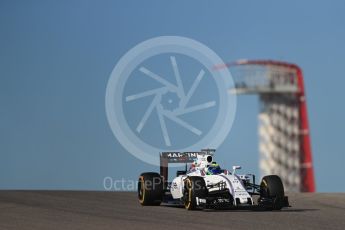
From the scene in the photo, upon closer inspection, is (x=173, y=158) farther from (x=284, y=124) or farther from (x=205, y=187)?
(x=284, y=124)

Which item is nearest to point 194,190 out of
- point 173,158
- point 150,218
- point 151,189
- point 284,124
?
point 150,218

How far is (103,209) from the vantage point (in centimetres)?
2467

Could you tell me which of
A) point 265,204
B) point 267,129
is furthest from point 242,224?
point 267,129

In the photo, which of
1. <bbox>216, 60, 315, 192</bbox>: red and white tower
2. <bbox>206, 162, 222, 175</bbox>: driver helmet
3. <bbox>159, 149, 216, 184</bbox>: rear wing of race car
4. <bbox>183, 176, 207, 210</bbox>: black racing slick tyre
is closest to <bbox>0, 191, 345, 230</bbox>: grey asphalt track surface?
<bbox>183, 176, 207, 210</bbox>: black racing slick tyre

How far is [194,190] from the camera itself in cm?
2412

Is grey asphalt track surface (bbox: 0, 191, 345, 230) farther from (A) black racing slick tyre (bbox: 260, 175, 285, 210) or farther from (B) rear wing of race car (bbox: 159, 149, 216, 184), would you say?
(B) rear wing of race car (bbox: 159, 149, 216, 184)

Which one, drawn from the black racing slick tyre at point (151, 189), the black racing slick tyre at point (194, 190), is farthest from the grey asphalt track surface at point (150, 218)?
the black racing slick tyre at point (151, 189)

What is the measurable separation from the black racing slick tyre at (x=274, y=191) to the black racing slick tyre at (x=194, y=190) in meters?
2.12

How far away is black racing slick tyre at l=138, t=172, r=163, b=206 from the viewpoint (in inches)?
1078

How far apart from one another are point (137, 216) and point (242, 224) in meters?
3.85

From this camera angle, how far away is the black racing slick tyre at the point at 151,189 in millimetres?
27391

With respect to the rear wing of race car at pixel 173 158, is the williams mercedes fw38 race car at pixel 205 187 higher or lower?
lower

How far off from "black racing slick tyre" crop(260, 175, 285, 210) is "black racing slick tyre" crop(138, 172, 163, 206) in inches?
153

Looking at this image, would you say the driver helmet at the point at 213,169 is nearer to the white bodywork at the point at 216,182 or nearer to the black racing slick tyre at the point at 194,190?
the white bodywork at the point at 216,182
